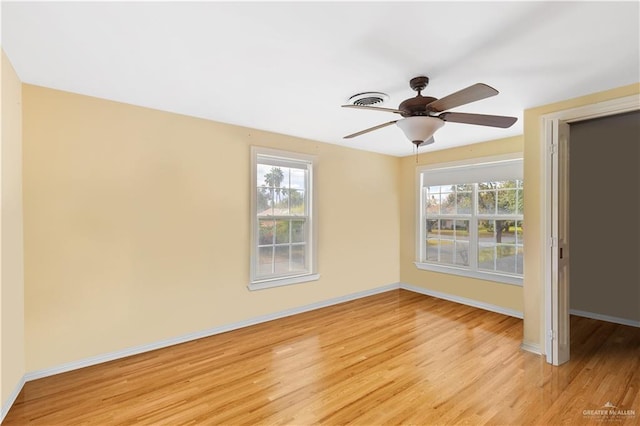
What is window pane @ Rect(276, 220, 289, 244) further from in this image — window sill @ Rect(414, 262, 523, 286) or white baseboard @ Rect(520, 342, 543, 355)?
white baseboard @ Rect(520, 342, 543, 355)

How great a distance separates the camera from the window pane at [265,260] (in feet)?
12.4

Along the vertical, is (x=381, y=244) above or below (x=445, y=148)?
below

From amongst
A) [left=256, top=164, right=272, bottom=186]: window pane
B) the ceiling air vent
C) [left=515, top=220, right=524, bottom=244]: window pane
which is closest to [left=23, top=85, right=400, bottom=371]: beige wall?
[left=256, top=164, right=272, bottom=186]: window pane

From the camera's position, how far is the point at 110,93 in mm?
2596

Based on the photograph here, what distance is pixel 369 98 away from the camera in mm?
2621

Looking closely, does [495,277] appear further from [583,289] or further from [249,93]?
[249,93]

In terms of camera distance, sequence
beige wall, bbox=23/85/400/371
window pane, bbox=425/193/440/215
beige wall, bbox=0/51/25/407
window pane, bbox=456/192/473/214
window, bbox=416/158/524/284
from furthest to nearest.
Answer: window pane, bbox=425/193/440/215, window pane, bbox=456/192/473/214, window, bbox=416/158/524/284, beige wall, bbox=23/85/400/371, beige wall, bbox=0/51/25/407

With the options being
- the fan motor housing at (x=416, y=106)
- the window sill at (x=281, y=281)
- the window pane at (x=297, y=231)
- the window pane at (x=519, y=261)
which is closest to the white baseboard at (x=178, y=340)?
the window sill at (x=281, y=281)

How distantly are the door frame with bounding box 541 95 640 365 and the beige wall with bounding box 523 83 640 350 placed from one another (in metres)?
0.07

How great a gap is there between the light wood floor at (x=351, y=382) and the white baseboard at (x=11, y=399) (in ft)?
0.11

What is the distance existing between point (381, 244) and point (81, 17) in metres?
4.48

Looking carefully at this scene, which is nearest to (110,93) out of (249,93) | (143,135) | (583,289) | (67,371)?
(143,135)

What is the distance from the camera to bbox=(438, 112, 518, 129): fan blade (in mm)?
2100

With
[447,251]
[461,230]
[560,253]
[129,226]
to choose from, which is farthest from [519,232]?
[129,226]
